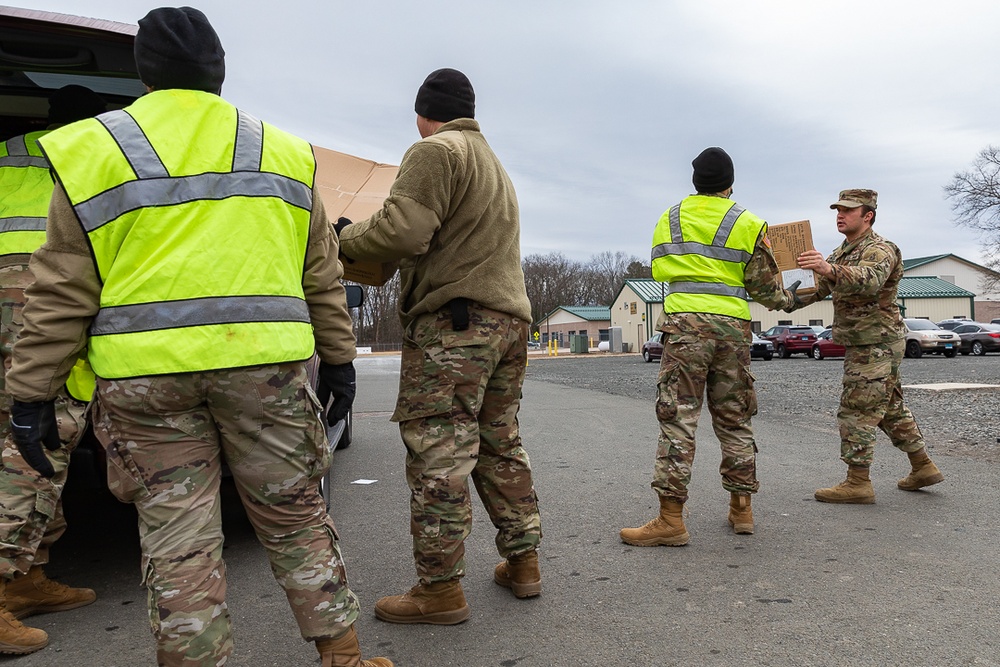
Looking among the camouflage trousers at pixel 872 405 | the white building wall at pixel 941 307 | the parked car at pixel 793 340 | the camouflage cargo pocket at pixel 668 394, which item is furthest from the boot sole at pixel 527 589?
the white building wall at pixel 941 307

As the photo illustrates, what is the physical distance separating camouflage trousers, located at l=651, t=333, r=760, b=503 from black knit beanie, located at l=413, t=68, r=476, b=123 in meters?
1.72

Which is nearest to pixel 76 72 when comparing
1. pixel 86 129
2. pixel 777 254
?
pixel 86 129

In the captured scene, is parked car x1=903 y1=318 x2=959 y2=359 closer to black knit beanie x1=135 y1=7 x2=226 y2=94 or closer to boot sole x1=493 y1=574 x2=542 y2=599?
boot sole x1=493 y1=574 x2=542 y2=599

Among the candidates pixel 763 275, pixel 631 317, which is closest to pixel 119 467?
pixel 763 275

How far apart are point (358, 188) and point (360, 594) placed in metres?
2.34

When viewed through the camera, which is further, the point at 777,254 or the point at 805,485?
the point at 805,485

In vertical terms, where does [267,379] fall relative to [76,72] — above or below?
below

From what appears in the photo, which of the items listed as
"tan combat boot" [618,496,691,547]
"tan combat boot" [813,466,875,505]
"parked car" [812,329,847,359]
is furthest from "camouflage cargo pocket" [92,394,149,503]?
"parked car" [812,329,847,359]

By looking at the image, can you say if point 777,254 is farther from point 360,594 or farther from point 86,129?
point 86,129

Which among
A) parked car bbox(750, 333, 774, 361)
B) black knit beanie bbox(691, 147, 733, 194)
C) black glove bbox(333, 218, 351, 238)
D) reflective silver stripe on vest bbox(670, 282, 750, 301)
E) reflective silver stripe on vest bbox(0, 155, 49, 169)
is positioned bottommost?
parked car bbox(750, 333, 774, 361)

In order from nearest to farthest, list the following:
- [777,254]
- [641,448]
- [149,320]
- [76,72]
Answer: [149,320] < [76,72] < [777,254] < [641,448]

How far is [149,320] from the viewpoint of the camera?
1929 millimetres

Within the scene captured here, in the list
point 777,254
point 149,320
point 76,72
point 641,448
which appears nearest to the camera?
point 149,320

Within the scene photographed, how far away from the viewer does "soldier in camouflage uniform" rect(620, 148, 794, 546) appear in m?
3.87
